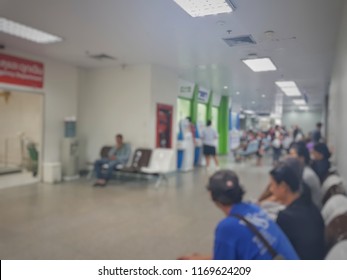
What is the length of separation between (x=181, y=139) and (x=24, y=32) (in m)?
5.44

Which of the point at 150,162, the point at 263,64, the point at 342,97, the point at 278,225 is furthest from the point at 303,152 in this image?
the point at 150,162

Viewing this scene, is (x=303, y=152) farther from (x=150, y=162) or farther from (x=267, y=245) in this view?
(x=150, y=162)

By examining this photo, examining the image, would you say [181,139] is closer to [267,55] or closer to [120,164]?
[120,164]

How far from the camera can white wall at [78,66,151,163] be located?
307 inches

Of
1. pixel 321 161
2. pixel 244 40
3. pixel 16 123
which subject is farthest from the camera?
pixel 16 123

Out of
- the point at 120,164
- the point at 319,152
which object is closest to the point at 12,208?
the point at 120,164

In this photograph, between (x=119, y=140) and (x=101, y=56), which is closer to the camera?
(x=101, y=56)

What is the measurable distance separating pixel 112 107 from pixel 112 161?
173 cm

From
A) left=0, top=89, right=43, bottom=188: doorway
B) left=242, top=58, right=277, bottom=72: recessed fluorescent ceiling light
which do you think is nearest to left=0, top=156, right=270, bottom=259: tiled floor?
left=0, top=89, right=43, bottom=188: doorway

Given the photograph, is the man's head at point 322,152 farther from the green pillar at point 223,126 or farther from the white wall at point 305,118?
the white wall at point 305,118

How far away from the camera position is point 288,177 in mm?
2162

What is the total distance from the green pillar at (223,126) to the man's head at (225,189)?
13.2 meters

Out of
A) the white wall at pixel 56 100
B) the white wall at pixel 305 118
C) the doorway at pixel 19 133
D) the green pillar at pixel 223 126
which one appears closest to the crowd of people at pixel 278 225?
the white wall at pixel 56 100

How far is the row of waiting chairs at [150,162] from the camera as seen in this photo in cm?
712
